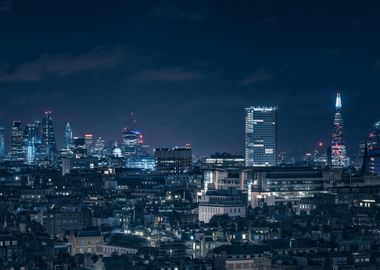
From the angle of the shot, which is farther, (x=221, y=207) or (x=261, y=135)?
(x=261, y=135)

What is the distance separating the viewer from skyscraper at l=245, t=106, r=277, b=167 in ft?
596

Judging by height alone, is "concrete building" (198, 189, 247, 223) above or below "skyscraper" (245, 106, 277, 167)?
below

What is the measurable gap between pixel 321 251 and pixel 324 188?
2396 inches

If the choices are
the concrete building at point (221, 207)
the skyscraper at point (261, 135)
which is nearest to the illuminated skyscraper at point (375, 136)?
the skyscraper at point (261, 135)

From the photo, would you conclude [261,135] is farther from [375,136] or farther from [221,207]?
[221,207]

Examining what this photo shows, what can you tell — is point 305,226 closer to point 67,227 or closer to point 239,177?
point 67,227

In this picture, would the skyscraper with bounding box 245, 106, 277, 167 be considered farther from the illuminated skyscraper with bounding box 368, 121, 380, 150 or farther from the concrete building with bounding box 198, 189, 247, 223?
the concrete building with bounding box 198, 189, 247, 223

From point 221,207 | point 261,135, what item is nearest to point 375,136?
point 261,135

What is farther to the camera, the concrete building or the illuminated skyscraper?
the illuminated skyscraper

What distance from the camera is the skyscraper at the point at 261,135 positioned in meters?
182

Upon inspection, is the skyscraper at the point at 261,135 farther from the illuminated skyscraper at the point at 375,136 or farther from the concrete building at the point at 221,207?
the concrete building at the point at 221,207

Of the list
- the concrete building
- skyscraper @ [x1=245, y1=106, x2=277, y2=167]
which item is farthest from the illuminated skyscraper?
the concrete building

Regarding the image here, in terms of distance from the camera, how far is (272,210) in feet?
334

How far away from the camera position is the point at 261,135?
7234 inches
